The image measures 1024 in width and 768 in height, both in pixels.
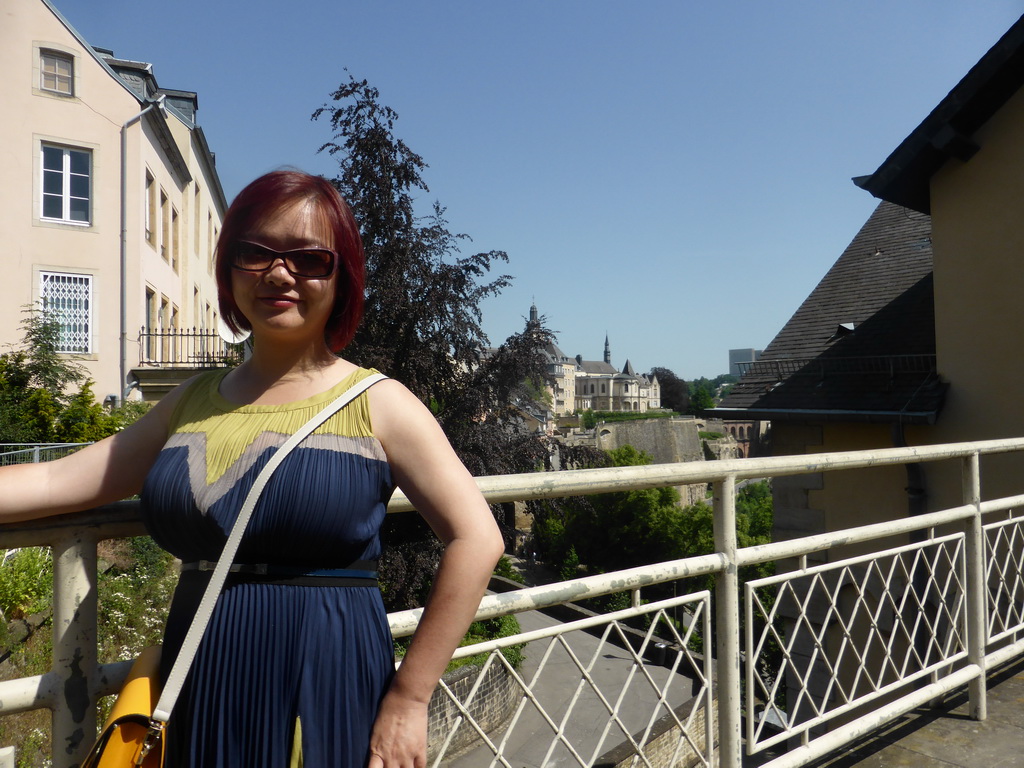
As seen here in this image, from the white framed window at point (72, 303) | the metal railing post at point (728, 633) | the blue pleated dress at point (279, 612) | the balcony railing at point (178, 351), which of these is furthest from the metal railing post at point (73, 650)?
the white framed window at point (72, 303)

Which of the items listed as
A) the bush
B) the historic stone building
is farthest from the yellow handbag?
the historic stone building

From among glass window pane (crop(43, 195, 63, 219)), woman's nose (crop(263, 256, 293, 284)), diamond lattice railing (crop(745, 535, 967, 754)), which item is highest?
glass window pane (crop(43, 195, 63, 219))

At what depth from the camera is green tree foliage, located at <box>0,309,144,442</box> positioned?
12.5 m

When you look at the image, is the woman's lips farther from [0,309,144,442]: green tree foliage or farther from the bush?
[0,309,144,442]: green tree foliage

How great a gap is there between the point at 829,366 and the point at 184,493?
33.8 feet

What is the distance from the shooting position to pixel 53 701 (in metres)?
1.40

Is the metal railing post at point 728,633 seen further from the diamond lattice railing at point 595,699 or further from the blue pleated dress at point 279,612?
the blue pleated dress at point 279,612

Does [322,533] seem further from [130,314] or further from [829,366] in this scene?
[130,314]

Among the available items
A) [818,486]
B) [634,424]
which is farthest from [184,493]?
[634,424]

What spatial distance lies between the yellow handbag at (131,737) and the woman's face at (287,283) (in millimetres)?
642

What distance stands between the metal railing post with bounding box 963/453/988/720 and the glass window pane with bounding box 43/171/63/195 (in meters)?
18.8

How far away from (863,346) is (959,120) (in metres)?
2.97

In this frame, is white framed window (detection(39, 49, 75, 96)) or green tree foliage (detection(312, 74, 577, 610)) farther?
white framed window (detection(39, 49, 75, 96))

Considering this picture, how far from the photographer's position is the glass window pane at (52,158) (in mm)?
17250
